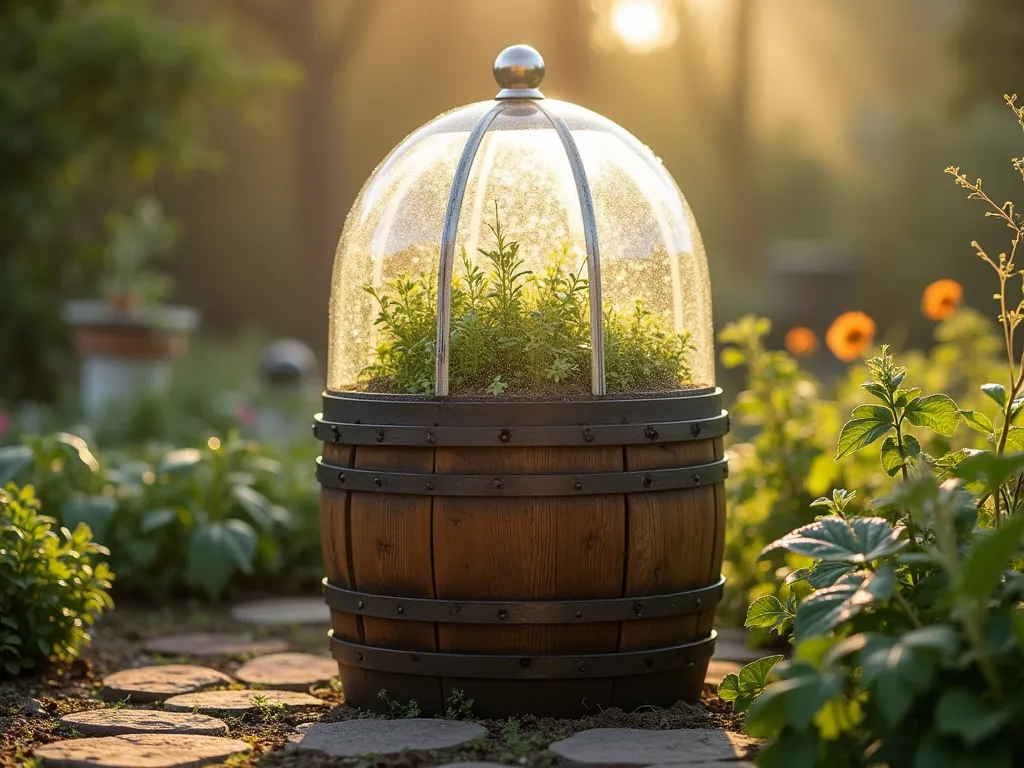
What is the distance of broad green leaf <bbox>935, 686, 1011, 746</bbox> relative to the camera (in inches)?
80.6

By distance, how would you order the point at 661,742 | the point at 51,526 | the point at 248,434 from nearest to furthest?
the point at 661,742
the point at 51,526
the point at 248,434

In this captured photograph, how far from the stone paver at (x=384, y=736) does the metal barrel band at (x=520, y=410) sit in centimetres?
73

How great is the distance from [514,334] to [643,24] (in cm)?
1820

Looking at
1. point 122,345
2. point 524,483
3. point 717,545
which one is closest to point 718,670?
point 717,545

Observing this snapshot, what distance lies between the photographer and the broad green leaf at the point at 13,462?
4387 mm

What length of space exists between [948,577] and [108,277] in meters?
8.88

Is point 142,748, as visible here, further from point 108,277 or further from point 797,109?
point 797,109

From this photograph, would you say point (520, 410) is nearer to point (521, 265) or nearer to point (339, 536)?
point (521, 265)

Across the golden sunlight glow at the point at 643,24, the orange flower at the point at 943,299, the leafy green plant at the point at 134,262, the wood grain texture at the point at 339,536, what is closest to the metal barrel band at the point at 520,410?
the wood grain texture at the point at 339,536

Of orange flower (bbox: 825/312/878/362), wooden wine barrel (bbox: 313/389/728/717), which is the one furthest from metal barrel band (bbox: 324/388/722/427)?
orange flower (bbox: 825/312/878/362)

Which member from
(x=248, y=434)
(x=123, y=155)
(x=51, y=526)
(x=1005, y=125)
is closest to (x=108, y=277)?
(x=123, y=155)

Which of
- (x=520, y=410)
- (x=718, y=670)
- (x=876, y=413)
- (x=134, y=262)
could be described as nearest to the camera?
(x=876, y=413)

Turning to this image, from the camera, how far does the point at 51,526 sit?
4715mm

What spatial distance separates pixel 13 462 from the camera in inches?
175
